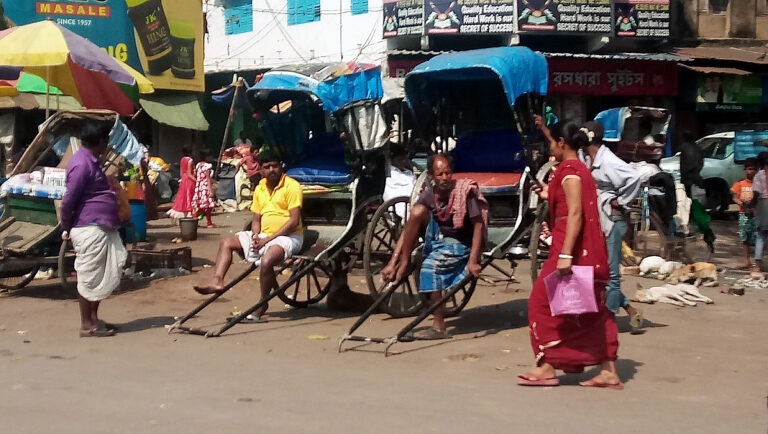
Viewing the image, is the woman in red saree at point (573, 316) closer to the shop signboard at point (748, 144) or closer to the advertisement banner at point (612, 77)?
the shop signboard at point (748, 144)

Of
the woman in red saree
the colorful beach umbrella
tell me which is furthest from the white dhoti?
the woman in red saree

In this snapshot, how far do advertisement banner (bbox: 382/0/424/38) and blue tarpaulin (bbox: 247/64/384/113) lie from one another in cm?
1341

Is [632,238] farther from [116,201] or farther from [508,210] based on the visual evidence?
[116,201]

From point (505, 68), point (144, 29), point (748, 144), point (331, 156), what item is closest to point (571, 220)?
point (505, 68)

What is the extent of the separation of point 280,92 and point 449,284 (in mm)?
3186

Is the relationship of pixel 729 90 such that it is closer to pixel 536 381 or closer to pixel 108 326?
pixel 108 326

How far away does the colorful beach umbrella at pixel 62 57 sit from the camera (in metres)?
10.4

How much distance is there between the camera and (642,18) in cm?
2356

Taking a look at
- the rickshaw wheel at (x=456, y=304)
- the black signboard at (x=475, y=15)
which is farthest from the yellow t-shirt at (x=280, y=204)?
the black signboard at (x=475, y=15)

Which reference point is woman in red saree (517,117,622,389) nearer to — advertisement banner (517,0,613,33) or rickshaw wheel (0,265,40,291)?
rickshaw wheel (0,265,40,291)

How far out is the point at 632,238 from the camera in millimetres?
12703

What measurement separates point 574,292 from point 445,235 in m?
2.10

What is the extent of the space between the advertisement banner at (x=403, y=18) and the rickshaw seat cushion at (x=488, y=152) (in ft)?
43.5

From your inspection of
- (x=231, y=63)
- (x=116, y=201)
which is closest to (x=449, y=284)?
(x=116, y=201)
